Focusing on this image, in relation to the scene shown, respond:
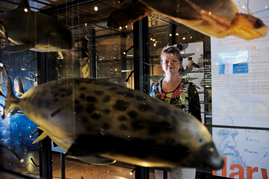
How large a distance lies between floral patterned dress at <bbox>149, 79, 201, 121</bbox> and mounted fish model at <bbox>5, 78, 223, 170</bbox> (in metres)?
0.05

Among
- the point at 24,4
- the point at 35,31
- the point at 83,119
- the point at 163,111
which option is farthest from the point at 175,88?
the point at 24,4

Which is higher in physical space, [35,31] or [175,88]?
[35,31]

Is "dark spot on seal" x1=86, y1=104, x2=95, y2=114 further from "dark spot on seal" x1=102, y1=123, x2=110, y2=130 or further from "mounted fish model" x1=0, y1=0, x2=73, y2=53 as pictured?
"mounted fish model" x1=0, y1=0, x2=73, y2=53

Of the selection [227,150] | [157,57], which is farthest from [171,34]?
[227,150]

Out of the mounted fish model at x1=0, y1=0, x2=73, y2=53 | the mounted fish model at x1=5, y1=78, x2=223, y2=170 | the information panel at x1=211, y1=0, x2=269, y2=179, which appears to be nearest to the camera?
the mounted fish model at x1=5, y1=78, x2=223, y2=170

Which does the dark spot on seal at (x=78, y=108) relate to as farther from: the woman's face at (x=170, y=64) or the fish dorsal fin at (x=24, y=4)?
the fish dorsal fin at (x=24, y=4)

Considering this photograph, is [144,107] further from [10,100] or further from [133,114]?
[10,100]

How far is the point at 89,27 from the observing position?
0.60 meters

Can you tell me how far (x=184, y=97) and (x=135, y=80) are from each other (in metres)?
0.15

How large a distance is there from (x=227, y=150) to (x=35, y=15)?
652mm

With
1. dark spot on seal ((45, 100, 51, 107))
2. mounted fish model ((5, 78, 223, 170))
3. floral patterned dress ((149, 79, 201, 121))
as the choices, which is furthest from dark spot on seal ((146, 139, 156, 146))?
dark spot on seal ((45, 100, 51, 107))

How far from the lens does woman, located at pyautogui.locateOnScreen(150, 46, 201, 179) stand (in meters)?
0.47

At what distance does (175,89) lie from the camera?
1.59ft

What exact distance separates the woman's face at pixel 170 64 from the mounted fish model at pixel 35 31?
0.93ft
